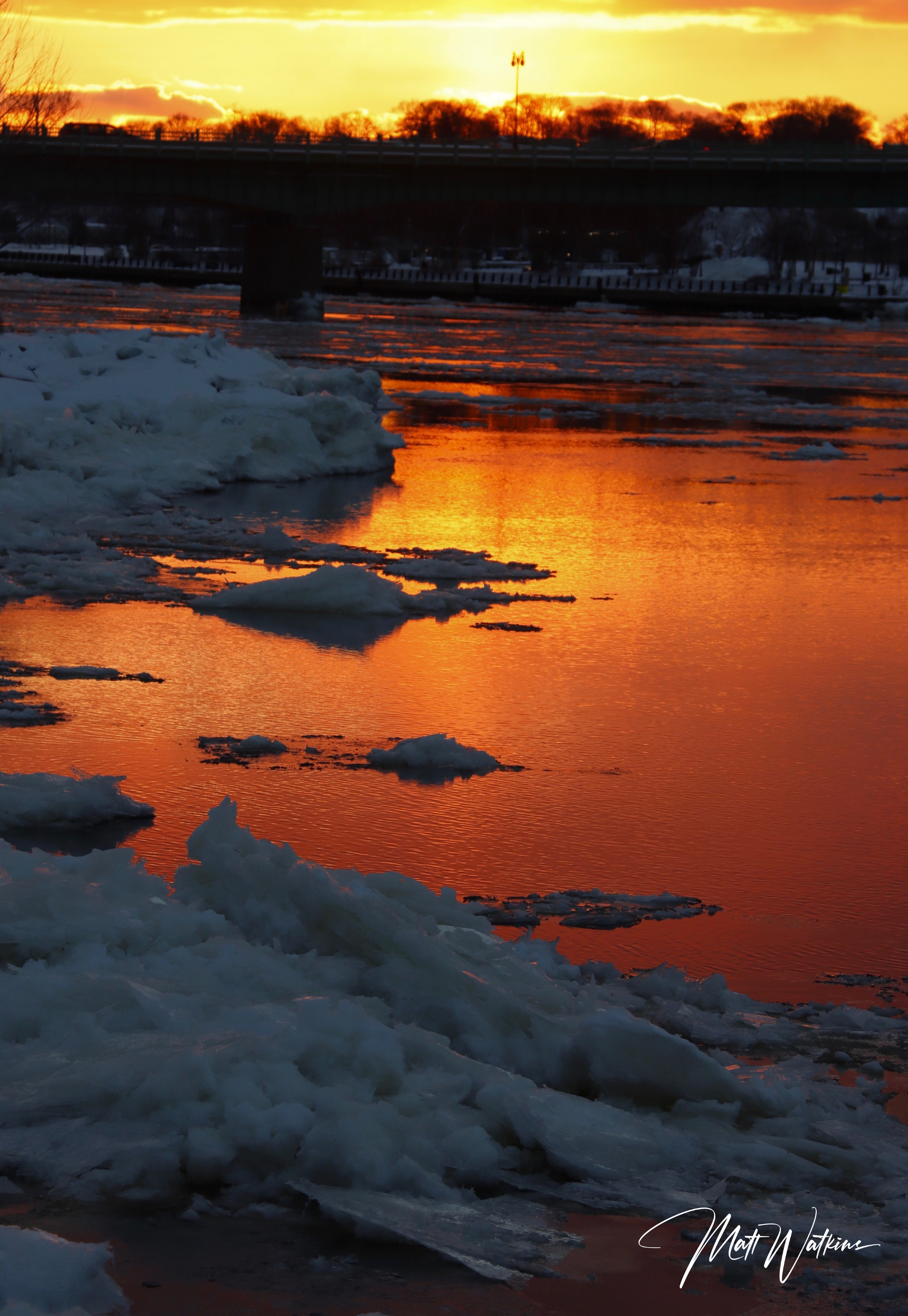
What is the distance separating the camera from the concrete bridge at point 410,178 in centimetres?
6850

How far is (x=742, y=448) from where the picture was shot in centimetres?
2391

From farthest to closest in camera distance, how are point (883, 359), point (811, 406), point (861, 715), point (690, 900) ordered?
point (883, 359) → point (811, 406) → point (861, 715) → point (690, 900)

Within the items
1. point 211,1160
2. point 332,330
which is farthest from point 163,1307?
point 332,330

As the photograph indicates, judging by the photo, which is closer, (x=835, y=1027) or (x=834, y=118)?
(x=835, y=1027)

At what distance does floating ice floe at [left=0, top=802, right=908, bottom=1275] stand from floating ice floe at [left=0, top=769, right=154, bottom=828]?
136 centimetres

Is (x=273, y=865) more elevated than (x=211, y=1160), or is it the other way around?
(x=273, y=865)

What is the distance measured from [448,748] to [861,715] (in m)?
2.44

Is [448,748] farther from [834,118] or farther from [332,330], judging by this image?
[834,118]

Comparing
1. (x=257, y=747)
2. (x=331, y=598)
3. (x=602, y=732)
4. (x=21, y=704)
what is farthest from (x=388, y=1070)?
(x=331, y=598)

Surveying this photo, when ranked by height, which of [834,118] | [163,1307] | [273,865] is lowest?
[163,1307]

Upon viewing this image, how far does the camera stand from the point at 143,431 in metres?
18.8

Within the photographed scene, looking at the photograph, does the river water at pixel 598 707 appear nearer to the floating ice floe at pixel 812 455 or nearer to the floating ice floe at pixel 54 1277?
the floating ice floe at pixel 812 455
